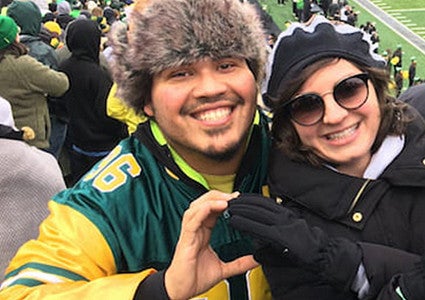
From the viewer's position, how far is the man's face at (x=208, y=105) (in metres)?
1.75

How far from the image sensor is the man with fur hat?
1602 millimetres

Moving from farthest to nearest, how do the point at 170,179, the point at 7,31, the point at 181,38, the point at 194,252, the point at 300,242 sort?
1. the point at 7,31
2. the point at 170,179
3. the point at 181,38
4. the point at 194,252
5. the point at 300,242

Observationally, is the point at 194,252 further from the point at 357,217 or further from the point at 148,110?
the point at 148,110

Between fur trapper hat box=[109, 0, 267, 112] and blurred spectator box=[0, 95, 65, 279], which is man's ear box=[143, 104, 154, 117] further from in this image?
blurred spectator box=[0, 95, 65, 279]

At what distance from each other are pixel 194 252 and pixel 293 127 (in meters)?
0.47

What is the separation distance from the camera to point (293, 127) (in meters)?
1.77

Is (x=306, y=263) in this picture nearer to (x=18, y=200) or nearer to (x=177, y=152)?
(x=177, y=152)

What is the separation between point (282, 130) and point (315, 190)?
0.81 feet

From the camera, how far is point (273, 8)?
22.8 m

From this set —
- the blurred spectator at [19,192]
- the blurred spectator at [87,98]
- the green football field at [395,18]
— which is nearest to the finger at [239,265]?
the blurred spectator at [19,192]

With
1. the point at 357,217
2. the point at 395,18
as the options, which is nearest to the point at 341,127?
the point at 357,217

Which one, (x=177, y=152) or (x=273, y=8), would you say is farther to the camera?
(x=273, y=8)

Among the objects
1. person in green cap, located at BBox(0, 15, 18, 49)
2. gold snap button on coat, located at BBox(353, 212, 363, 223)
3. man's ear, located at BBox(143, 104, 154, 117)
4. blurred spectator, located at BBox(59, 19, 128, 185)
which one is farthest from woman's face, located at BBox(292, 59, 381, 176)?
blurred spectator, located at BBox(59, 19, 128, 185)

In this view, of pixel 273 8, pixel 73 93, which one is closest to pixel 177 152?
pixel 73 93
